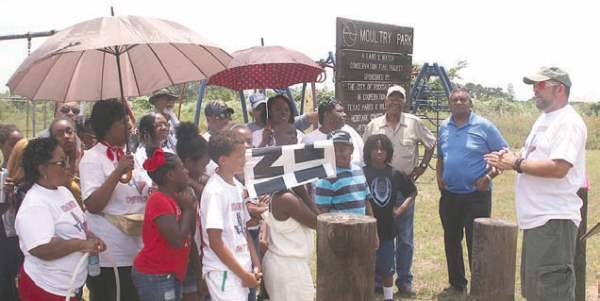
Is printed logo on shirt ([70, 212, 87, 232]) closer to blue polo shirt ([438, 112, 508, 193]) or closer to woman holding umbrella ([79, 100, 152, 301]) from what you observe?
woman holding umbrella ([79, 100, 152, 301])

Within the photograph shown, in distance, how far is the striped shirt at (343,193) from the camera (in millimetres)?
4273

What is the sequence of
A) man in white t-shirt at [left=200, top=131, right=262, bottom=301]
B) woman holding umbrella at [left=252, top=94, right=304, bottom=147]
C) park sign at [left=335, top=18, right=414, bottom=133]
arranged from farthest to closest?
park sign at [left=335, top=18, right=414, bottom=133] < woman holding umbrella at [left=252, top=94, right=304, bottom=147] < man in white t-shirt at [left=200, top=131, right=262, bottom=301]

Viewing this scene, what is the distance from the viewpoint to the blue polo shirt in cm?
545

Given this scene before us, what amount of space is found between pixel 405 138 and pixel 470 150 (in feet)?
2.21

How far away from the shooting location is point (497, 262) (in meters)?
2.88

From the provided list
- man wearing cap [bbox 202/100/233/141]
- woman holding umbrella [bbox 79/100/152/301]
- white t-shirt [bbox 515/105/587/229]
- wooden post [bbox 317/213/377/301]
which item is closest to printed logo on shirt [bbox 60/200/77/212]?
woman holding umbrella [bbox 79/100/152/301]

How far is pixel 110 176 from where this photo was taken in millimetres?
3367

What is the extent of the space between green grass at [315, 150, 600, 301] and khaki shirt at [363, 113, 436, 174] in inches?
47.5

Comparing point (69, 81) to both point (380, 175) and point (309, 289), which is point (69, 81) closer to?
point (309, 289)

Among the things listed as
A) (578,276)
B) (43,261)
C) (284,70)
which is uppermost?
(284,70)

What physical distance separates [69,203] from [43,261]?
34 cm

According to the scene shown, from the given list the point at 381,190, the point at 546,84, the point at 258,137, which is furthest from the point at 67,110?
the point at 546,84

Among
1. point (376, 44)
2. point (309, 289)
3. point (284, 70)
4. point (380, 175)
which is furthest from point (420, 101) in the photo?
point (309, 289)

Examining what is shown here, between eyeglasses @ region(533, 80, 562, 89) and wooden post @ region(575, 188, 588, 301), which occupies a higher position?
eyeglasses @ region(533, 80, 562, 89)
